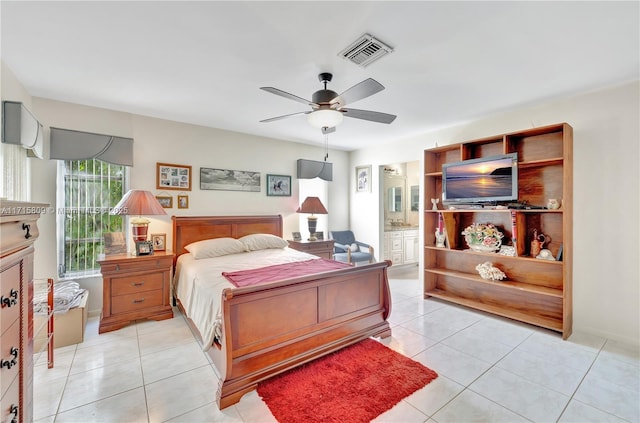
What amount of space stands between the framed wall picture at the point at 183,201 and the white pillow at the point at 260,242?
91 centimetres

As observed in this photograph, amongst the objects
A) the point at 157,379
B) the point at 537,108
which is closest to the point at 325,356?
the point at 157,379

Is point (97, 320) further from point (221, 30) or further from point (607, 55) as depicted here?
point (607, 55)

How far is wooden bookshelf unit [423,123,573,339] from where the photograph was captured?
301 cm

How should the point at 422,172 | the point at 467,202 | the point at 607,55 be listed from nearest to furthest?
1. the point at 607,55
2. the point at 467,202
3. the point at 422,172

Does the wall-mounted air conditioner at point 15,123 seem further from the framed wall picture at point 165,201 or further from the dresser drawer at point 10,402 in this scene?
the dresser drawer at point 10,402

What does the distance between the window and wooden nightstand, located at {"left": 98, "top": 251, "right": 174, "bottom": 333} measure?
537 mm

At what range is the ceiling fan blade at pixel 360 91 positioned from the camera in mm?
2033

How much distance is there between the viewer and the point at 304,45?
7.02 ft

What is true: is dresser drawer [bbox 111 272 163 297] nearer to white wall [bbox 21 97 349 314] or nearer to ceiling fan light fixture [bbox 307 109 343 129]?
white wall [bbox 21 97 349 314]

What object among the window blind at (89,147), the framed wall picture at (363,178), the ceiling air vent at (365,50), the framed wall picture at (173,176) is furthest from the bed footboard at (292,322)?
the framed wall picture at (363,178)

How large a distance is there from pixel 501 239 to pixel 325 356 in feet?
8.48

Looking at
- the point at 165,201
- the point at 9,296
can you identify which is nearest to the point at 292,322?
the point at 9,296

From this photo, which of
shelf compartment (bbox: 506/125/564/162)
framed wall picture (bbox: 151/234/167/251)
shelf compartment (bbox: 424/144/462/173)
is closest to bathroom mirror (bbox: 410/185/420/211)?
shelf compartment (bbox: 424/144/462/173)

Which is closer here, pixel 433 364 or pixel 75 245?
pixel 433 364
